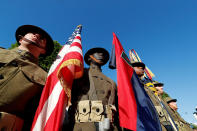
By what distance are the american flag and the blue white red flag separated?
1.09 meters

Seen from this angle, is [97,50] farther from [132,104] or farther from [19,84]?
[19,84]

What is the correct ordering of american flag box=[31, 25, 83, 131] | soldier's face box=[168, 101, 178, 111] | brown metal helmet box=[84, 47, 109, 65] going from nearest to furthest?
american flag box=[31, 25, 83, 131], brown metal helmet box=[84, 47, 109, 65], soldier's face box=[168, 101, 178, 111]

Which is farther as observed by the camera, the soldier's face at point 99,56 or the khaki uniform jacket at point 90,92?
the soldier's face at point 99,56

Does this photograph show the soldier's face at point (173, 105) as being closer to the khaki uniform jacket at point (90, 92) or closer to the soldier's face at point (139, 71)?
Result: the soldier's face at point (139, 71)

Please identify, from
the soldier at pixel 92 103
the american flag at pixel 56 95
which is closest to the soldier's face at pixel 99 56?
the soldier at pixel 92 103

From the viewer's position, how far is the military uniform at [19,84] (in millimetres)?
1667

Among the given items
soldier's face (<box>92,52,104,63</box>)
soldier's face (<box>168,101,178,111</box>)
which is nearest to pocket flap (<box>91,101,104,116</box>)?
soldier's face (<box>92,52,104,63</box>)

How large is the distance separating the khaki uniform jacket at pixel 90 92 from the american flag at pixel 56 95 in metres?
0.20

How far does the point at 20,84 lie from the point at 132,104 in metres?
2.14

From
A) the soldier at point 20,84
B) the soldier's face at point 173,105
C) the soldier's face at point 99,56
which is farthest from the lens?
the soldier's face at point 173,105

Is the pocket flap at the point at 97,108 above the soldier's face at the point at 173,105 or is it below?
below

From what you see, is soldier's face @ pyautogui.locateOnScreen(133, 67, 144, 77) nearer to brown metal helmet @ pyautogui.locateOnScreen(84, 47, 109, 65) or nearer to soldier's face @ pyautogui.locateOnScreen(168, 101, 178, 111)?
brown metal helmet @ pyautogui.locateOnScreen(84, 47, 109, 65)

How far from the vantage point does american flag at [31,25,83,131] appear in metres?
1.82

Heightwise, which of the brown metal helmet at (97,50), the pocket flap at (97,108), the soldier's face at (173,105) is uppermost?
the brown metal helmet at (97,50)
